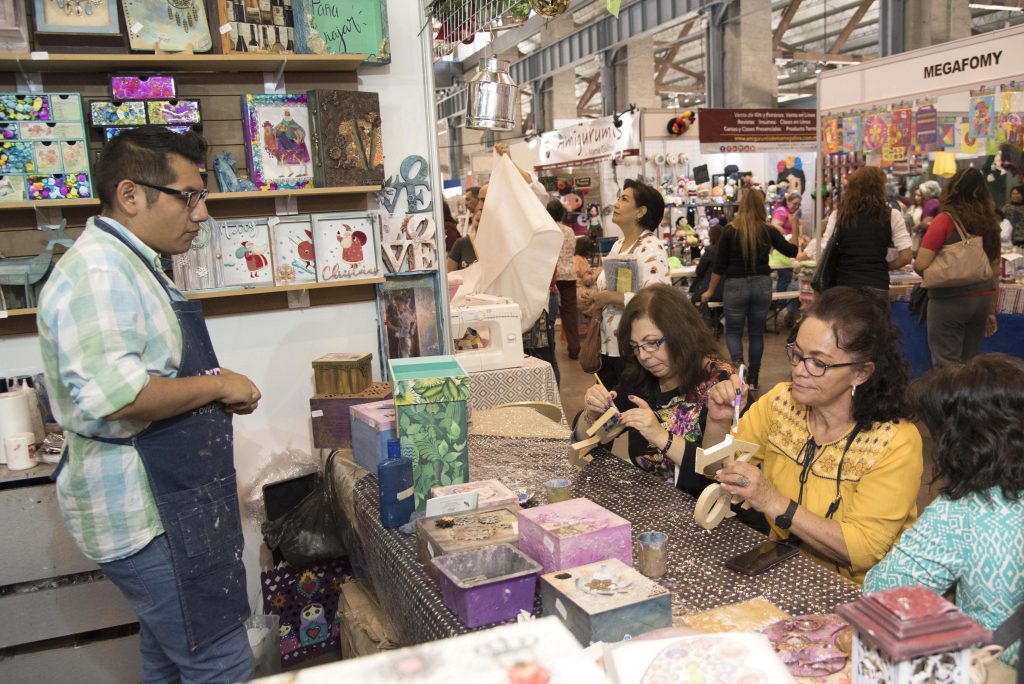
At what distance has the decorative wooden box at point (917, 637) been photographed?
0.95 meters

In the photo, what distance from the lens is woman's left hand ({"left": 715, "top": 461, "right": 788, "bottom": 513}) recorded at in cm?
189

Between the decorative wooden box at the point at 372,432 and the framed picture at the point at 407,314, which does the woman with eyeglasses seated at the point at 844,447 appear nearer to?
the decorative wooden box at the point at 372,432

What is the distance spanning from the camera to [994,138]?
587cm

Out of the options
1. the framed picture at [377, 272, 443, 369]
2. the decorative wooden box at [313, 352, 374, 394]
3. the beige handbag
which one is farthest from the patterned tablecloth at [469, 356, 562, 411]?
the beige handbag

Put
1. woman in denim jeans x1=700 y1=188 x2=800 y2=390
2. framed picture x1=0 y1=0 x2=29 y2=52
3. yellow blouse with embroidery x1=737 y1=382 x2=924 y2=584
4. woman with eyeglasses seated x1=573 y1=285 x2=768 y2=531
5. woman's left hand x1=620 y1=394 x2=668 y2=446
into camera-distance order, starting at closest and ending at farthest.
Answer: yellow blouse with embroidery x1=737 y1=382 x2=924 y2=584 < woman's left hand x1=620 y1=394 x2=668 y2=446 < woman with eyeglasses seated x1=573 y1=285 x2=768 y2=531 < framed picture x1=0 y1=0 x2=29 y2=52 < woman in denim jeans x1=700 y1=188 x2=800 y2=390

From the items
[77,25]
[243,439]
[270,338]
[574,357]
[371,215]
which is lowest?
[574,357]

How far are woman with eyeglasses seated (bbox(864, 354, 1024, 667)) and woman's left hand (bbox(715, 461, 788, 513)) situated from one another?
0.35 m

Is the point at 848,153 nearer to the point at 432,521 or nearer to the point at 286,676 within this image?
the point at 432,521

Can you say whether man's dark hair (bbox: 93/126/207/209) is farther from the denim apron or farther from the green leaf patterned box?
the green leaf patterned box

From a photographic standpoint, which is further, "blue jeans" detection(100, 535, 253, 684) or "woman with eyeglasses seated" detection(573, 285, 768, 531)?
"woman with eyeglasses seated" detection(573, 285, 768, 531)

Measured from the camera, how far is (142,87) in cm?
301

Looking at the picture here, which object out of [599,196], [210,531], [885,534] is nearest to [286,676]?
[210,531]

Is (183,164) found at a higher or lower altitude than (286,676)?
higher

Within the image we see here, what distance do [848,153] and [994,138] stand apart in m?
1.24
